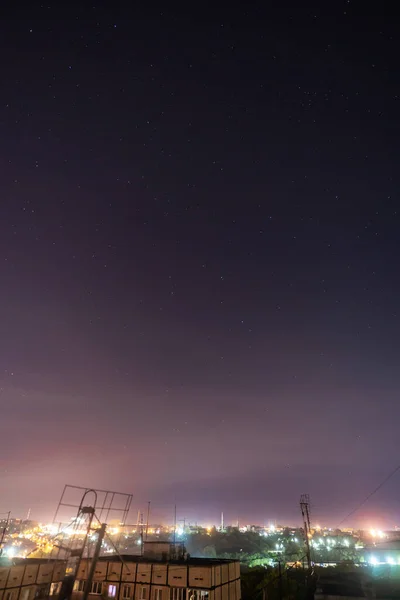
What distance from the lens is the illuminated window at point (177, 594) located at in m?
32.0

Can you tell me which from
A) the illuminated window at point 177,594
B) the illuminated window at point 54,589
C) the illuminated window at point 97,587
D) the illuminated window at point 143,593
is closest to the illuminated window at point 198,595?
the illuminated window at point 177,594

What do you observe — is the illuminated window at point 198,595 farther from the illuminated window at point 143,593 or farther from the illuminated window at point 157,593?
the illuminated window at point 143,593

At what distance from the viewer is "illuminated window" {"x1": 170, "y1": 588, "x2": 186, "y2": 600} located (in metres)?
32.0

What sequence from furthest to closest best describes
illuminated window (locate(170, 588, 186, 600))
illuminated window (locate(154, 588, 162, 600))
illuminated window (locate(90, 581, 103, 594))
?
illuminated window (locate(90, 581, 103, 594)), illuminated window (locate(154, 588, 162, 600)), illuminated window (locate(170, 588, 186, 600))

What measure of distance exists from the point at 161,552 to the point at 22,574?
13335 millimetres

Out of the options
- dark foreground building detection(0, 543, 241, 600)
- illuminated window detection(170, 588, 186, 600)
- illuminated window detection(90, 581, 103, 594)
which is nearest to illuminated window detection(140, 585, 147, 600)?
dark foreground building detection(0, 543, 241, 600)

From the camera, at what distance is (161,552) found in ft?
130

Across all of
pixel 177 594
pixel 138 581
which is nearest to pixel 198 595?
pixel 177 594

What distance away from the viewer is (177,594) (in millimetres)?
32188

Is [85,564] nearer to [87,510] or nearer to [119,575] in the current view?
[119,575]

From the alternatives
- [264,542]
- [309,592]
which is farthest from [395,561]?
[264,542]

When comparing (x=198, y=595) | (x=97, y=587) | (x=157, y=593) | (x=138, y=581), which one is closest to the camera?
(x=198, y=595)

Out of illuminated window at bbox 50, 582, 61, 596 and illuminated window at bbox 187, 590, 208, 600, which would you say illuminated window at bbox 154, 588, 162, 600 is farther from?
illuminated window at bbox 50, 582, 61, 596

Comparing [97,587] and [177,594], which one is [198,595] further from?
[97,587]
